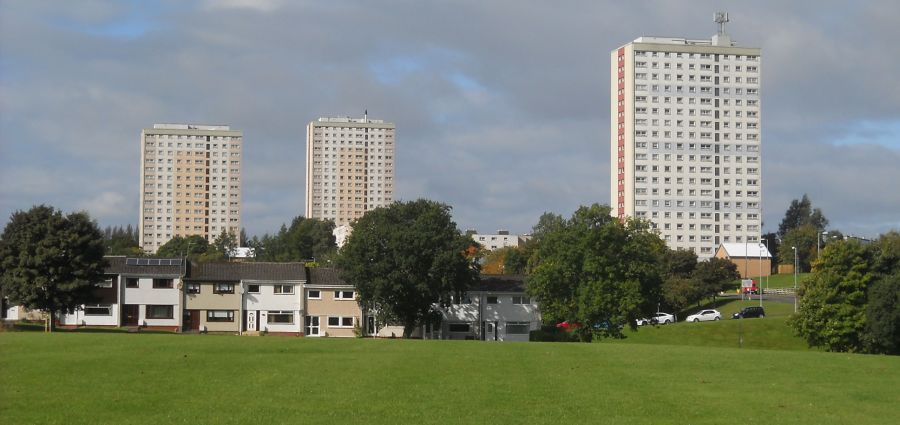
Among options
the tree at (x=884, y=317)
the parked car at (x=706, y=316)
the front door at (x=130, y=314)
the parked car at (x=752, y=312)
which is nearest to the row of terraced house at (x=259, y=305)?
the front door at (x=130, y=314)

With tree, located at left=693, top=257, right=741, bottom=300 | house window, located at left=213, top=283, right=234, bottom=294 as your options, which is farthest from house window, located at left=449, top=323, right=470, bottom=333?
tree, located at left=693, top=257, right=741, bottom=300

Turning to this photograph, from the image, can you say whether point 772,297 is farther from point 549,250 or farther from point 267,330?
point 267,330

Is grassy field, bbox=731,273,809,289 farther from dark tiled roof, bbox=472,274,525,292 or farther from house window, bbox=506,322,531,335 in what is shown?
house window, bbox=506,322,531,335

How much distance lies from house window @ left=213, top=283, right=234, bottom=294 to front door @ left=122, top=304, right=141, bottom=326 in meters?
7.77

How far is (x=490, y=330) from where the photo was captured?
107 metres

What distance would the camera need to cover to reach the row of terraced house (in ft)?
338

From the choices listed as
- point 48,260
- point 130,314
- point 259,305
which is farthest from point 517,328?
point 48,260

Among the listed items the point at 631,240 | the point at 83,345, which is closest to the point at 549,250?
the point at 631,240

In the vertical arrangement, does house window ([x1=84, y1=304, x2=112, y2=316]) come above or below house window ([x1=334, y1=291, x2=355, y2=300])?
Answer: below

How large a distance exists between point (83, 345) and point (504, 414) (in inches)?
1035

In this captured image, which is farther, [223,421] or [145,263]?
[145,263]

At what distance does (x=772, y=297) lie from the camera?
471ft

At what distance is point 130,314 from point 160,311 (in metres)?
2.96

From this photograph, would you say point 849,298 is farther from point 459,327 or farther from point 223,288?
point 223,288
